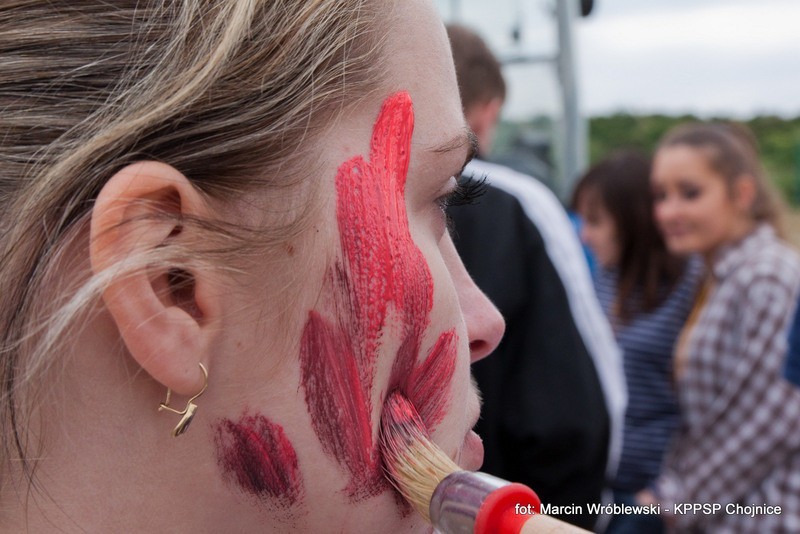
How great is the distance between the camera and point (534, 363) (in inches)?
97.7

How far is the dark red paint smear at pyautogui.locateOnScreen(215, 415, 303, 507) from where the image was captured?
0.96 meters

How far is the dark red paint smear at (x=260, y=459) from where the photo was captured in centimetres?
96

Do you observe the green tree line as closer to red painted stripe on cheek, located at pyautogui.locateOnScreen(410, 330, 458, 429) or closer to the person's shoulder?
the person's shoulder

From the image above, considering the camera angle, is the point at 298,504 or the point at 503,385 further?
the point at 503,385

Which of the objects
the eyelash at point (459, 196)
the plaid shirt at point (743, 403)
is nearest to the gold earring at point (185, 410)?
the eyelash at point (459, 196)

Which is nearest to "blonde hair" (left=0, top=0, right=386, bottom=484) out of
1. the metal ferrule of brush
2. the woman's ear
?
the woman's ear

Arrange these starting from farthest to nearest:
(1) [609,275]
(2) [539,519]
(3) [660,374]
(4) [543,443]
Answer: (1) [609,275] < (3) [660,374] < (4) [543,443] < (2) [539,519]

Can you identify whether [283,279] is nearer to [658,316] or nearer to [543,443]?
[543,443]

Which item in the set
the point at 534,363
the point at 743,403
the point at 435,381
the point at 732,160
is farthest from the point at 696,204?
the point at 435,381

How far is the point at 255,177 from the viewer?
934mm

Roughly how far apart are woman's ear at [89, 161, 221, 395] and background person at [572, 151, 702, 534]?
2.75m

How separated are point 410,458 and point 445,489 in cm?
7

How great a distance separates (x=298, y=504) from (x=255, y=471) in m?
0.07

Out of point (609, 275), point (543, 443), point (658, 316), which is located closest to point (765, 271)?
point (658, 316)
